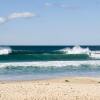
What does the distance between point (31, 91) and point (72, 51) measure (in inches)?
2331

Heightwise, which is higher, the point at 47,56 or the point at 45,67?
the point at 47,56

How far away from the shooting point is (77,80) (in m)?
23.0

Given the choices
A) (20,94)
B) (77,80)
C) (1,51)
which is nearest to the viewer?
(20,94)

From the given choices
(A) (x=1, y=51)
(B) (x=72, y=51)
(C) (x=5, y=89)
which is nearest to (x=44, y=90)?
(C) (x=5, y=89)

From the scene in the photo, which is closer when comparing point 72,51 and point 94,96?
point 94,96

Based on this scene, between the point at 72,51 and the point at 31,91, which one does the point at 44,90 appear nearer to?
the point at 31,91

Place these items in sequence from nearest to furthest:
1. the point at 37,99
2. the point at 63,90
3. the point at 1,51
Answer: the point at 37,99 → the point at 63,90 → the point at 1,51

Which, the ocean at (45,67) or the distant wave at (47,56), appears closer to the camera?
the ocean at (45,67)

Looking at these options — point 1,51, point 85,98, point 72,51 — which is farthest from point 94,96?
point 72,51

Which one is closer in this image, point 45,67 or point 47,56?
point 45,67

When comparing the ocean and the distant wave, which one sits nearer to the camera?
the ocean

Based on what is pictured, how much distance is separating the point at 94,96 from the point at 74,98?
0.83 m

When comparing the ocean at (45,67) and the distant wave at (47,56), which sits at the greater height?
the distant wave at (47,56)

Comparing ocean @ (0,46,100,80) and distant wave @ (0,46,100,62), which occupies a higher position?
distant wave @ (0,46,100,62)
